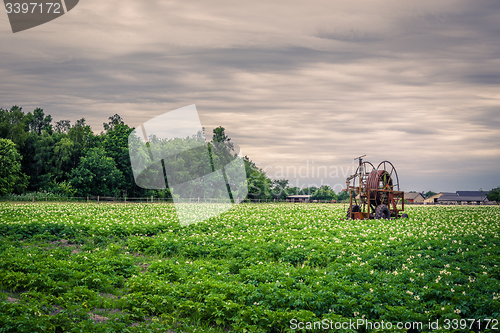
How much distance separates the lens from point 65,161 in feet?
260

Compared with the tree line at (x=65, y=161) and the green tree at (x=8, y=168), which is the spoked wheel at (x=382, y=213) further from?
the green tree at (x=8, y=168)

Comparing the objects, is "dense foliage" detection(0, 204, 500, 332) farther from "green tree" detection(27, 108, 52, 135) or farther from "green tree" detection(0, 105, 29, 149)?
"green tree" detection(27, 108, 52, 135)

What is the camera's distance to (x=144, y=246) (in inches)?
660

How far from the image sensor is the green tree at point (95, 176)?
68.0 m

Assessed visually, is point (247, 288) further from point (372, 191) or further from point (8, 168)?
point (8, 168)

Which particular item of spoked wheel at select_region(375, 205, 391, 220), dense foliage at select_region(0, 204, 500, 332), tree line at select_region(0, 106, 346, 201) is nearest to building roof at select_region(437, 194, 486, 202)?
tree line at select_region(0, 106, 346, 201)

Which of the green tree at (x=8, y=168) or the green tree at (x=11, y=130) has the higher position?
the green tree at (x=11, y=130)

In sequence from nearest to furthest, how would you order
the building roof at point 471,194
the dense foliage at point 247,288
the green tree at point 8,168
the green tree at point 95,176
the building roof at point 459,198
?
the dense foliage at point 247,288 → the green tree at point 8,168 → the green tree at point 95,176 → the building roof at point 459,198 → the building roof at point 471,194

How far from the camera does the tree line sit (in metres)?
67.8

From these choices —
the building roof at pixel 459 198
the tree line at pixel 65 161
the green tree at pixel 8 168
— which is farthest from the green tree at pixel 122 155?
the building roof at pixel 459 198

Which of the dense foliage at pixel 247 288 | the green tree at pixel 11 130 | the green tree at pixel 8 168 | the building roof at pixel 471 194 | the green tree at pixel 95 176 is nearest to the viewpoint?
the dense foliage at pixel 247 288

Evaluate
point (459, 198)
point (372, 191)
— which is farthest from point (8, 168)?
point (459, 198)

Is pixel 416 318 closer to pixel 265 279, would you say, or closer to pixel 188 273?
pixel 265 279

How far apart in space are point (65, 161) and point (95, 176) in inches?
594
